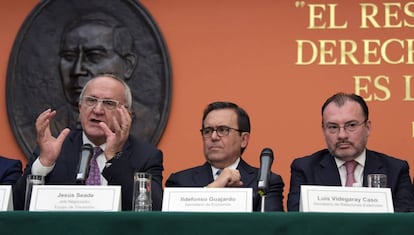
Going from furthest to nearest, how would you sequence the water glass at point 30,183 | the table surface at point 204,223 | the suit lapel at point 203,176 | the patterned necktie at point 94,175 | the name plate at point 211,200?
the suit lapel at point 203,176
the patterned necktie at point 94,175
the water glass at point 30,183
the name plate at point 211,200
the table surface at point 204,223

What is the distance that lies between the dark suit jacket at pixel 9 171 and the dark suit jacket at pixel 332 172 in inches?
48.9

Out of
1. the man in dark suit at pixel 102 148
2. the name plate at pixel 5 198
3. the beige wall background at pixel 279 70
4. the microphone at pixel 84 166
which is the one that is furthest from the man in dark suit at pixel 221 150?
the name plate at pixel 5 198

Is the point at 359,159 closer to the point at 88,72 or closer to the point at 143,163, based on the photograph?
the point at 143,163

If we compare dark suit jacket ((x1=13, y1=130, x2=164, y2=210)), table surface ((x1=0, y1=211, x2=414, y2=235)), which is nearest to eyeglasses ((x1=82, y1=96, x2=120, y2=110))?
dark suit jacket ((x1=13, y1=130, x2=164, y2=210))

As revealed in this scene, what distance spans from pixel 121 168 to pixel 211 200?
0.66 m

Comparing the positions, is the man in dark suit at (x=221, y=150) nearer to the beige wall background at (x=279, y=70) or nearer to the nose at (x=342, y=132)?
the nose at (x=342, y=132)

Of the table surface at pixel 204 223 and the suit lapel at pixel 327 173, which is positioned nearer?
the table surface at pixel 204 223

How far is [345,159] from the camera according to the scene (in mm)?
3809

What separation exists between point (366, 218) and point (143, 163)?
4.47ft

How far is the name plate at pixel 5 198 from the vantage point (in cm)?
285

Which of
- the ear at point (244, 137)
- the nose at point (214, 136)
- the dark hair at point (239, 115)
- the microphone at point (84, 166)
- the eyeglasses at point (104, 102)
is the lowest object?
the microphone at point (84, 166)

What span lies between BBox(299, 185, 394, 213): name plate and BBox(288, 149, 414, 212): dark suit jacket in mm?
792

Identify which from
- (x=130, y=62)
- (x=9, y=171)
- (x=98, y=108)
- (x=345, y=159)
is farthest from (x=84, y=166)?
(x=130, y=62)

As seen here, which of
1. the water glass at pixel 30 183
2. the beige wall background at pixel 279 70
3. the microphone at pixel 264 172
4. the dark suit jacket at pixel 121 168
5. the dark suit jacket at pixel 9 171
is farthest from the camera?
the beige wall background at pixel 279 70
